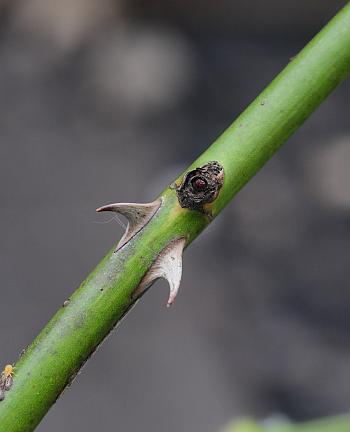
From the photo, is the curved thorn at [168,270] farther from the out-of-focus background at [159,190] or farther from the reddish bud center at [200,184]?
the out-of-focus background at [159,190]

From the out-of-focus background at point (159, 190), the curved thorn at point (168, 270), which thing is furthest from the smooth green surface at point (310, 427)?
the out-of-focus background at point (159, 190)

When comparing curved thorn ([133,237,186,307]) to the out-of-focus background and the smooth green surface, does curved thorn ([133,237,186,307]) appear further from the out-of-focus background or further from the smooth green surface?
the out-of-focus background

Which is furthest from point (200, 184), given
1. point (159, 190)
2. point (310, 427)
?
point (159, 190)

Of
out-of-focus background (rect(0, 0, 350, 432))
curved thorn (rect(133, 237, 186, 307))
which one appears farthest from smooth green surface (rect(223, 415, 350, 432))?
out-of-focus background (rect(0, 0, 350, 432))

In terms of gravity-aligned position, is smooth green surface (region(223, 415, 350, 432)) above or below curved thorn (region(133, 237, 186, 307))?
above

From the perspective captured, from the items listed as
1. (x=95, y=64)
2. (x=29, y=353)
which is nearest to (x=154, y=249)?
(x=29, y=353)

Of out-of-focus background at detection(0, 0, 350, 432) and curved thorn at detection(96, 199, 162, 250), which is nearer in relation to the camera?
curved thorn at detection(96, 199, 162, 250)
